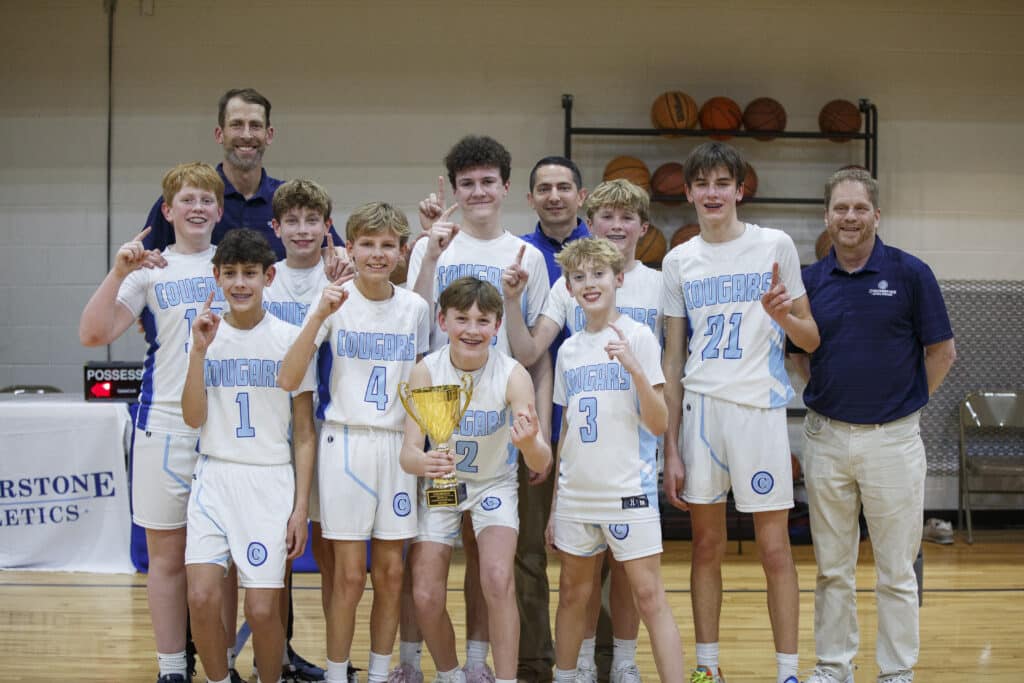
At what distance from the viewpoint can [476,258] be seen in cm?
354

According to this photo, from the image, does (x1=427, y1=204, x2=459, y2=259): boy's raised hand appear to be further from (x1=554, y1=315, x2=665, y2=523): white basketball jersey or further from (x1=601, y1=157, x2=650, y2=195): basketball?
(x1=601, y1=157, x2=650, y2=195): basketball

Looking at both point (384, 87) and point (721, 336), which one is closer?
point (721, 336)

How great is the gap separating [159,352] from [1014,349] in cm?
618

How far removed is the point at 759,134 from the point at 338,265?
182 inches

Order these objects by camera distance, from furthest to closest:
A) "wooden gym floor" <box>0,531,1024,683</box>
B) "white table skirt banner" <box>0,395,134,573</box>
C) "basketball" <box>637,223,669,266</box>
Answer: "basketball" <box>637,223,669,266</box> → "white table skirt banner" <box>0,395,134,573</box> → "wooden gym floor" <box>0,531,1024,683</box>

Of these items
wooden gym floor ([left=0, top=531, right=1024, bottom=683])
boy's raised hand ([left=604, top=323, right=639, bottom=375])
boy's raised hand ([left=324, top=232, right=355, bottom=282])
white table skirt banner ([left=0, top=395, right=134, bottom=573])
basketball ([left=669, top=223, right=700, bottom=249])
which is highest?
basketball ([left=669, top=223, right=700, bottom=249])

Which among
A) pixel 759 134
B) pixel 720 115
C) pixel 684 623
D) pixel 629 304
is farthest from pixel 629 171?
pixel 629 304

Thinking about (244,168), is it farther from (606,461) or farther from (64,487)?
(64,487)

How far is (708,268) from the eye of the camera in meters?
3.42

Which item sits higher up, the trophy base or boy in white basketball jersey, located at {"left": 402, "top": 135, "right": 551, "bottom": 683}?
boy in white basketball jersey, located at {"left": 402, "top": 135, "right": 551, "bottom": 683}

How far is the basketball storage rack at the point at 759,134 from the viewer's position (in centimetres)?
705

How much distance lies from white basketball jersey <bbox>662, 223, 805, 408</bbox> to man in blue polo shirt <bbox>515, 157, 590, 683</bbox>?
0.54 meters

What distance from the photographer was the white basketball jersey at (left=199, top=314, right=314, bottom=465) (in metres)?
3.23

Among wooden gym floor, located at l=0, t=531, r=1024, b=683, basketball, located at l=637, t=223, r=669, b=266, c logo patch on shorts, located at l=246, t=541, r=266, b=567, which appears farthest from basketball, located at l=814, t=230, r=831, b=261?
c logo patch on shorts, located at l=246, t=541, r=266, b=567
